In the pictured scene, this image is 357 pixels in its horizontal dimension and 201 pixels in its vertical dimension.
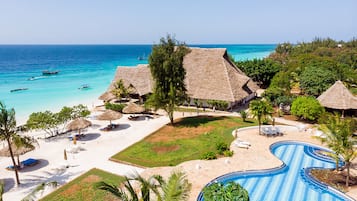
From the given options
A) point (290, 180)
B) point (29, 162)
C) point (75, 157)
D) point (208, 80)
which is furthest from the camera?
point (208, 80)

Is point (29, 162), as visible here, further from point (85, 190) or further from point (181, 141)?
point (181, 141)

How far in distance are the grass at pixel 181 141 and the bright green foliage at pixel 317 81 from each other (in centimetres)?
1146

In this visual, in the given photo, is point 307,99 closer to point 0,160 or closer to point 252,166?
point 252,166

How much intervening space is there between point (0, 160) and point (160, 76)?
1379 centimetres

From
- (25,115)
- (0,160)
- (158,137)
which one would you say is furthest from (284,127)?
(25,115)

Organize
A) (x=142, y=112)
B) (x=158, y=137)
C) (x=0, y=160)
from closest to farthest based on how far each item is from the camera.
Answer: (x=0, y=160) < (x=158, y=137) < (x=142, y=112)

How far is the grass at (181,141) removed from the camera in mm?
17500

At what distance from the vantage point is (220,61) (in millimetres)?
32000

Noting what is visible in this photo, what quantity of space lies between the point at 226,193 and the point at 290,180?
20.2 feet

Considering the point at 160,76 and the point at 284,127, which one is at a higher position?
the point at 160,76

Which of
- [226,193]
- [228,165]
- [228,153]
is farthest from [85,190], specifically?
[228,153]

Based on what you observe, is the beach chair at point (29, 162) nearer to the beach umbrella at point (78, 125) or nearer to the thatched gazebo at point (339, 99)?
the beach umbrella at point (78, 125)

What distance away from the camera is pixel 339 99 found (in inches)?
984

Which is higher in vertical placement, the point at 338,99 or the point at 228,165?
the point at 338,99
